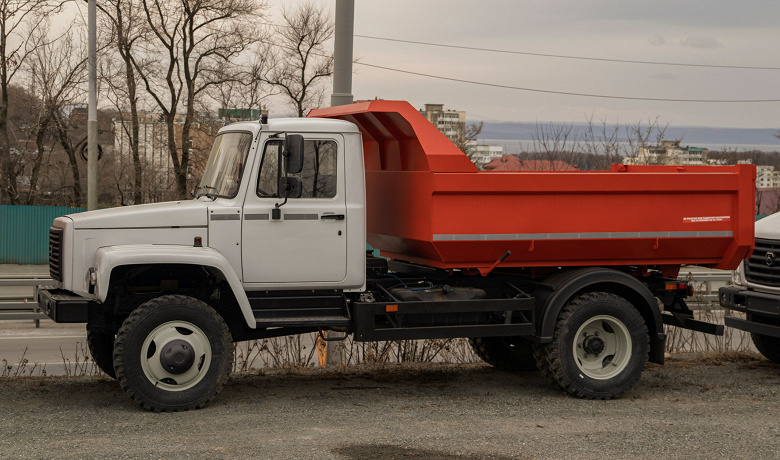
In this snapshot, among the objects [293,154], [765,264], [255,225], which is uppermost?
[293,154]

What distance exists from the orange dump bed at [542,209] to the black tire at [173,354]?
7.16 feet

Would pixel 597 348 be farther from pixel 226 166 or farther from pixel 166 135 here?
pixel 166 135

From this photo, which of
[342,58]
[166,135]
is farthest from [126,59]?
[342,58]

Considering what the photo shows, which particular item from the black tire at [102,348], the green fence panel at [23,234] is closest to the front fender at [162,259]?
the black tire at [102,348]

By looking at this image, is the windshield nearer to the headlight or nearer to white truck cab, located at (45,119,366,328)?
white truck cab, located at (45,119,366,328)

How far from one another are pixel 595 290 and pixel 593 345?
0.59 metres

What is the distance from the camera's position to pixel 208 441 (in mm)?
6695

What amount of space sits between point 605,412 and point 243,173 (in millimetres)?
4047

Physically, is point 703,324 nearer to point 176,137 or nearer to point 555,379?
point 555,379

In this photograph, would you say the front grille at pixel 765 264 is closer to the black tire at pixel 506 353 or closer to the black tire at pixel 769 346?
the black tire at pixel 769 346

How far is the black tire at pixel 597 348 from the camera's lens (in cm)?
857

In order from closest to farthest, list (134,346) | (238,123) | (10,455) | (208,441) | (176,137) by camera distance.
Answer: (10,455) < (208,441) < (134,346) < (238,123) < (176,137)

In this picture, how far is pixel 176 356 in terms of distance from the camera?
25.1 feet

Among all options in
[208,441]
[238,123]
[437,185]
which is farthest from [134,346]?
[437,185]
